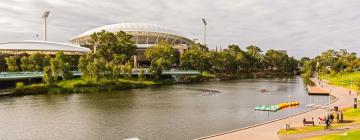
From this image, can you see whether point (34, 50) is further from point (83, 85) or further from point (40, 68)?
point (83, 85)

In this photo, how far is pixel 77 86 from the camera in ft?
271

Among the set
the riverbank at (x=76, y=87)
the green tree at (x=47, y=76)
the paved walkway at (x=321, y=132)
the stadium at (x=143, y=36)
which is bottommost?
the paved walkway at (x=321, y=132)

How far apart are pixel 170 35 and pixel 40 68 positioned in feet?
317

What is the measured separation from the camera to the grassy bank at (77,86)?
7519 centimetres

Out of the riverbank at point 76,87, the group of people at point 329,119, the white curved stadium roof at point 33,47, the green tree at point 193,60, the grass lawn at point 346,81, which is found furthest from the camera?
the green tree at point 193,60

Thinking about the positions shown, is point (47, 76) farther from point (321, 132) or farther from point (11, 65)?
point (321, 132)

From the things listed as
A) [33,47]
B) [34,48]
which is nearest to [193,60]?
[34,48]

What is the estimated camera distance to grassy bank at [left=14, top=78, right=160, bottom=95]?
75.2 m

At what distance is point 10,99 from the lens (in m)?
64.8

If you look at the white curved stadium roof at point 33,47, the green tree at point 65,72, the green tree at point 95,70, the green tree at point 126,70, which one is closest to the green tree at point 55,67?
the green tree at point 65,72

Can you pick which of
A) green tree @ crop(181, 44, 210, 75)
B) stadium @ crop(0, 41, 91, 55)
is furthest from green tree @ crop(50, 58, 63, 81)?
green tree @ crop(181, 44, 210, 75)

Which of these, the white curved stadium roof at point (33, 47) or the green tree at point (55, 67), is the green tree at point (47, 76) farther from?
the white curved stadium roof at point (33, 47)

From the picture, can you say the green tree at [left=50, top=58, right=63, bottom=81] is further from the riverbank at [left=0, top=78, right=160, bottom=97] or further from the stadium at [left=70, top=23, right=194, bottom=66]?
the stadium at [left=70, top=23, right=194, bottom=66]

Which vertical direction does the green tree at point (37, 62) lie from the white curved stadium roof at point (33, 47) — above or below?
below
